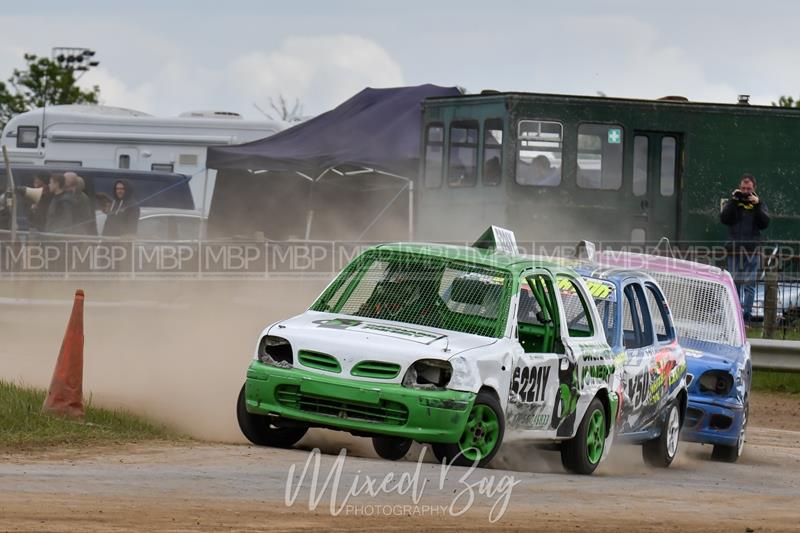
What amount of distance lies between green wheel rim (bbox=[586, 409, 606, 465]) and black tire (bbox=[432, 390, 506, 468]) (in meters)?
1.22

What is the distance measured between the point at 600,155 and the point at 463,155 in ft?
6.28

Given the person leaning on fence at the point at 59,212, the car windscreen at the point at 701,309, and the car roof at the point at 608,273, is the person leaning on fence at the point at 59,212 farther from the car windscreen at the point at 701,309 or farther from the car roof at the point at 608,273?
the car roof at the point at 608,273

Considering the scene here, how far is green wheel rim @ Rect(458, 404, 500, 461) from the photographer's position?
9.77 metres

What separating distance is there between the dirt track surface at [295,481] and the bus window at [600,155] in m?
6.11

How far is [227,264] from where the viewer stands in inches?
800

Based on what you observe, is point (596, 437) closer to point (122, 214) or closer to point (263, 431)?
point (263, 431)

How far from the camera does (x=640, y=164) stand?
22078 millimetres

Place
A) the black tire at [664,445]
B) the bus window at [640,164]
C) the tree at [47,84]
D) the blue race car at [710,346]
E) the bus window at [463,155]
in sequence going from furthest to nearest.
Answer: the tree at [47,84]
the bus window at [463,155]
the bus window at [640,164]
the blue race car at [710,346]
the black tire at [664,445]

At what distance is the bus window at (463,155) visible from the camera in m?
22.2

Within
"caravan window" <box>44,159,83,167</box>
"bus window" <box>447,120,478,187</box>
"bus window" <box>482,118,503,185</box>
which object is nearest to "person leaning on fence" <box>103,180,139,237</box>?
"bus window" <box>447,120,478,187</box>

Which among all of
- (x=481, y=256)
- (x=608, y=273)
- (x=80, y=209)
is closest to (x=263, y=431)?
(x=481, y=256)

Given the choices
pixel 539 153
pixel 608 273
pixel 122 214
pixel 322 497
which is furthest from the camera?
pixel 122 214

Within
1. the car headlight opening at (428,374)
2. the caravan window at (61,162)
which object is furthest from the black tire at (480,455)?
the caravan window at (61,162)

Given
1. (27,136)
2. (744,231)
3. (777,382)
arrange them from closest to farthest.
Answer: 1. (777,382)
2. (744,231)
3. (27,136)
